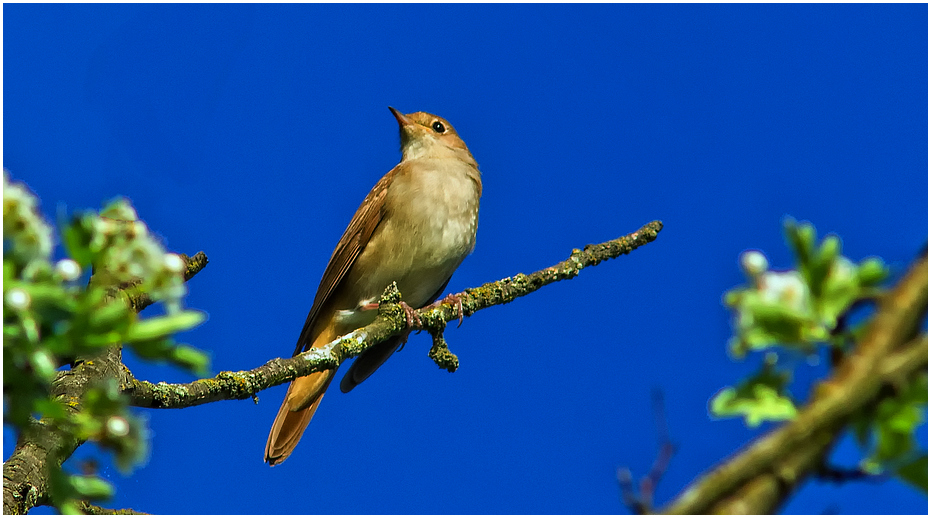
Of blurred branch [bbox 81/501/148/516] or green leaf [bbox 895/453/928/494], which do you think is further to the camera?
blurred branch [bbox 81/501/148/516]

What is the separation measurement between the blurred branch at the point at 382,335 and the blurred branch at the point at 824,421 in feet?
12.3

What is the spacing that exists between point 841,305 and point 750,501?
1.35 ft

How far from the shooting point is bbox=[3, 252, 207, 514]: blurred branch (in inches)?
141

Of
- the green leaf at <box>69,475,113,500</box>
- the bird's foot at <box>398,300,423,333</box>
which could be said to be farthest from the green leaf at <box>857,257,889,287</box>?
the bird's foot at <box>398,300,423,333</box>

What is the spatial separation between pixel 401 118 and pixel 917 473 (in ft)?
26.9

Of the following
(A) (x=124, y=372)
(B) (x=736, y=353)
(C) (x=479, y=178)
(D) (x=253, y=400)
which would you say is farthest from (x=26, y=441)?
(C) (x=479, y=178)

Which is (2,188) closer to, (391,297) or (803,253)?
(803,253)

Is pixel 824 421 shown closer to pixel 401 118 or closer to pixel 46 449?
pixel 46 449

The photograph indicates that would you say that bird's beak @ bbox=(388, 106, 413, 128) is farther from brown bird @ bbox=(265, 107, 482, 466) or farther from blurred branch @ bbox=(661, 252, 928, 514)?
blurred branch @ bbox=(661, 252, 928, 514)

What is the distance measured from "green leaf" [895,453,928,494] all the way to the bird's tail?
5987 mm

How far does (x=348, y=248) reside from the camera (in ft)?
25.4

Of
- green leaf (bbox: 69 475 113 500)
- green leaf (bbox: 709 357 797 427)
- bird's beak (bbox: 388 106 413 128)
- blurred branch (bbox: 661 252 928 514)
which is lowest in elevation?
blurred branch (bbox: 661 252 928 514)

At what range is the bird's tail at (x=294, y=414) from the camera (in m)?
6.77

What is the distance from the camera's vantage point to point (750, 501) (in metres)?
0.92
